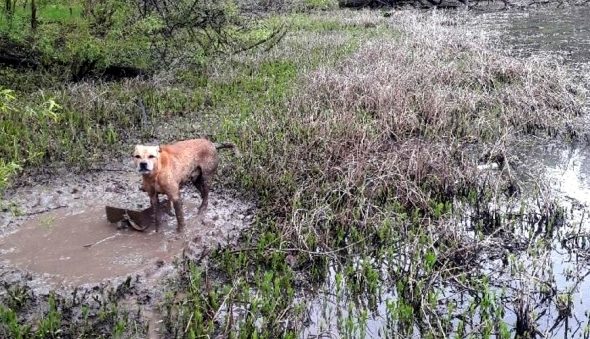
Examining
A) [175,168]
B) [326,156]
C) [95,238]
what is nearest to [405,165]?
[326,156]

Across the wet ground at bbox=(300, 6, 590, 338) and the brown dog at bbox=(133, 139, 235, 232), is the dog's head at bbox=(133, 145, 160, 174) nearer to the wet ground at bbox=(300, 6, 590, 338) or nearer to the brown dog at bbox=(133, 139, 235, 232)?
the brown dog at bbox=(133, 139, 235, 232)

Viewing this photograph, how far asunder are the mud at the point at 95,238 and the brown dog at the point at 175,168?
0.31 metres

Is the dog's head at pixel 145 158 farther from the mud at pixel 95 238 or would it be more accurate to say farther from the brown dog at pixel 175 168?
the mud at pixel 95 238

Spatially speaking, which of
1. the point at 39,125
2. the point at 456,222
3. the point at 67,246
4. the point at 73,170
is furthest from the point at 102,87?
the point at 456,222

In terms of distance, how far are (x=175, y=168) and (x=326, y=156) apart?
95.1 inches

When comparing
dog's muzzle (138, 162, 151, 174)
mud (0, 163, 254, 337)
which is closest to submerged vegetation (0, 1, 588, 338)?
mud (0, 163, 254, 337)

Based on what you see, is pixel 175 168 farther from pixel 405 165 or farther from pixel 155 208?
pixel 405 165

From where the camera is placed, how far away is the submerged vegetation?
5074 millimetres

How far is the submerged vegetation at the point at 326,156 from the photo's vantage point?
16.6ft

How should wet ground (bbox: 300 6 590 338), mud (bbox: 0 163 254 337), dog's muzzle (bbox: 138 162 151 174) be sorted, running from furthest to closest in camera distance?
dog's muzzle (bbox: 138 162 151 174) → mud (bbox: 0 163 254 337) → wet ground (bbox: 300 6 590 338)

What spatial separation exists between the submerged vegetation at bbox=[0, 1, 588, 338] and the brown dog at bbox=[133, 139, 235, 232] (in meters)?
0.73

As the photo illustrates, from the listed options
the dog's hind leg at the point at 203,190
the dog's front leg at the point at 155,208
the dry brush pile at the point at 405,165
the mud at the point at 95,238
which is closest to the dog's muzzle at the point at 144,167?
the dog's front leg at the point at 155,208

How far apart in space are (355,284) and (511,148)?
194 inches

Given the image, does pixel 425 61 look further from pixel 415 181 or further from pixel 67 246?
pixel 67 246
